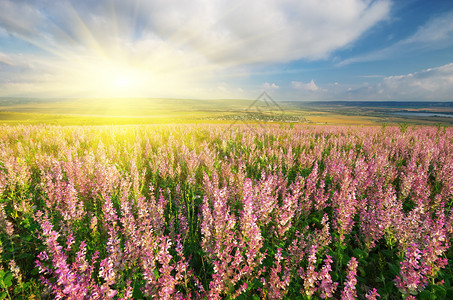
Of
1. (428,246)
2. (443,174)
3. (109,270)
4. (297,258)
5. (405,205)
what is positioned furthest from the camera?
(443,174)

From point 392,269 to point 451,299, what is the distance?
574 mm

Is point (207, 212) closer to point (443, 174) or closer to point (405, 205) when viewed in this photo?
point (405, 205)

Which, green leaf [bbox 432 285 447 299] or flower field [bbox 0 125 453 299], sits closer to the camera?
flower field [bbox 0 125 453 299]

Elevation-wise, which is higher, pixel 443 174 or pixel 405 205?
pixel 443 174

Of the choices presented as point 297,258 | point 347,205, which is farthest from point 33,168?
point 347,205

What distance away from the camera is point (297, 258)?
8.49ft

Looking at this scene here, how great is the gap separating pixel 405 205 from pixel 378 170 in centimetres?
146

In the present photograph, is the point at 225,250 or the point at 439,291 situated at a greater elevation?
the point at 225,250

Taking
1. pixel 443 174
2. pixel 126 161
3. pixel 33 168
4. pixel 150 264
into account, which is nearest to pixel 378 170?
pixel 443 174

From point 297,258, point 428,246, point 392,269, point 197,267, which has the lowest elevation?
point 197,267

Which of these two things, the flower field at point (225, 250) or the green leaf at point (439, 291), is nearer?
the flower field at point (225, 250)

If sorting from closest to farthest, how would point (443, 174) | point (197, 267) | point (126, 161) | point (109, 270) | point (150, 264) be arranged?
point (109, 270) → point (150, 264) → point (197, 267) → point (443, 174) → point (126, 161)

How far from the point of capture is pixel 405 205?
14.3 feet

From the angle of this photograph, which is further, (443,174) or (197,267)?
(443,174)
